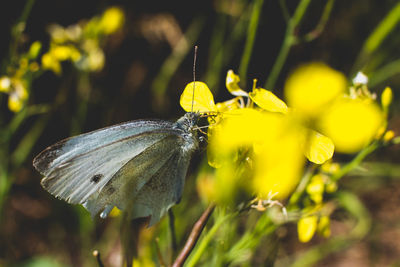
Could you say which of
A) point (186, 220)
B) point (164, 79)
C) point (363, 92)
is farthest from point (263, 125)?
point (164, 79)

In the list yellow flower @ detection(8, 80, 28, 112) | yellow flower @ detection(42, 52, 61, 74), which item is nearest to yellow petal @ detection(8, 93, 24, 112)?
yellow flower @ detection(8, 80, 28, 112)

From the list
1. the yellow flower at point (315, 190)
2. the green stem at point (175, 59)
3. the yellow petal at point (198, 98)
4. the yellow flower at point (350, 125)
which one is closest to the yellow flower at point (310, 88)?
the yellow flower at point (350, 125)

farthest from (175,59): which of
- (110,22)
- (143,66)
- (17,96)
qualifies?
(17,96)

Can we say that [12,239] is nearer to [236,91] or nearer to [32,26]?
[32,26]

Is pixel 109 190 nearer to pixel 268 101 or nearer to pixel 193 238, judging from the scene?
pixel 193 238

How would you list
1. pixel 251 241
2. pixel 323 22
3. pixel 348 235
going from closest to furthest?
pixel 251 241
pixel 323 22
pixel 348 235

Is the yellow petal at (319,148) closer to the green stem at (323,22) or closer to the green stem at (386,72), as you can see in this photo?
the green stem at (323,22)

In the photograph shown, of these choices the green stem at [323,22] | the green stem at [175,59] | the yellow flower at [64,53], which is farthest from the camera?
the green stem at [175,59]

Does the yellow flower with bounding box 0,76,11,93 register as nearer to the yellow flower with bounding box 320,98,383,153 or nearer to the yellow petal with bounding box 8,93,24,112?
the yellow petal with bounding box 8,93,24,112
